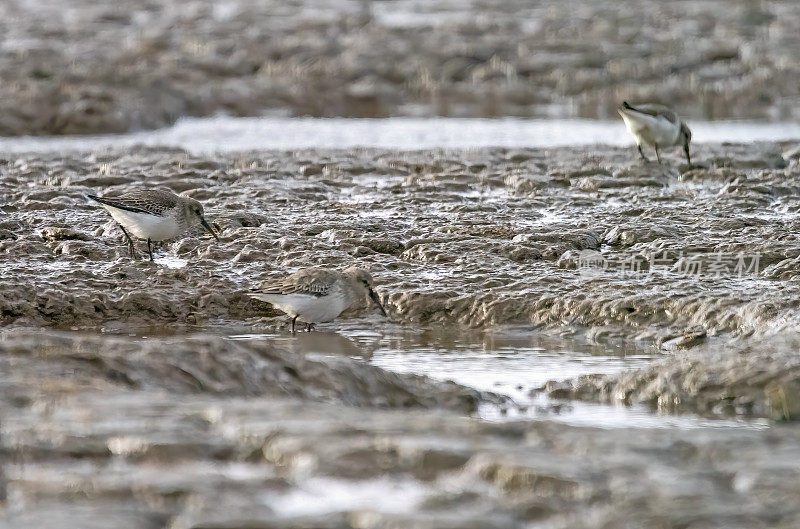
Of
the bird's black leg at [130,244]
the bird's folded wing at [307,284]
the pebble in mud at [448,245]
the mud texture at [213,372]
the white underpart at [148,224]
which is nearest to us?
the mud texture at [213,372]

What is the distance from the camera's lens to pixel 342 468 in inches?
161

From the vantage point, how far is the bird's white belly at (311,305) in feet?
23.8

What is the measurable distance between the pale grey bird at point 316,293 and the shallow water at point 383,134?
21.2ft

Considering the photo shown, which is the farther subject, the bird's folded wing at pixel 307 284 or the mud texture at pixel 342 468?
the bird's folded wing at pixel 307 284

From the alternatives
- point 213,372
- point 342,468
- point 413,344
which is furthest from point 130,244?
point 342,468

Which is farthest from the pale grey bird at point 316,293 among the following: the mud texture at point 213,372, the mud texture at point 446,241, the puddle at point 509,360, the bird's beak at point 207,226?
the bird's beak at point 207,226

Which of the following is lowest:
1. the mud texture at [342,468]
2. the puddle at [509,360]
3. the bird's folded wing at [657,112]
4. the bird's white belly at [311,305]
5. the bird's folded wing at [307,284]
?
the puddle at [509,360]

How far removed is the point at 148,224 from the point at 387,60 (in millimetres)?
11427

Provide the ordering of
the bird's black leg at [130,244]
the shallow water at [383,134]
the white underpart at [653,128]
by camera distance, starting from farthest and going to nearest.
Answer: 1. the shallow water at [383,134]
2. the white underpart at [653,128]
3. the bird's black leg at [130,244]

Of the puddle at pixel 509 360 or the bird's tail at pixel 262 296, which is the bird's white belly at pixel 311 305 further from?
the puddle at pixel 509 360

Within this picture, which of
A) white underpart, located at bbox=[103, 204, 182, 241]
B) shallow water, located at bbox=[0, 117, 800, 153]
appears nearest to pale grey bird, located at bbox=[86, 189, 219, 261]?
white underpart, located at bbox=[103, 204, 182, 241]

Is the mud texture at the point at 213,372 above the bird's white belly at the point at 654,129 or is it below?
below

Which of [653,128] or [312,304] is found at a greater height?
[653,128]

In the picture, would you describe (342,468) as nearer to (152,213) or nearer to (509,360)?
(509,360)
